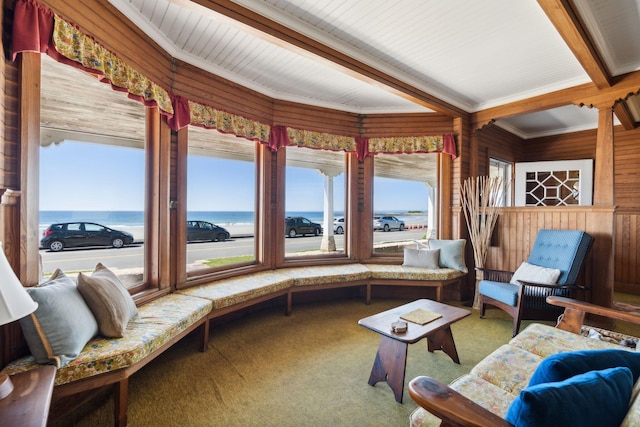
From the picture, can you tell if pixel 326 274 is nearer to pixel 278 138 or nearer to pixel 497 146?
pixel 278 138

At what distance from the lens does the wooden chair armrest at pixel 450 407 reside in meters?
0.95

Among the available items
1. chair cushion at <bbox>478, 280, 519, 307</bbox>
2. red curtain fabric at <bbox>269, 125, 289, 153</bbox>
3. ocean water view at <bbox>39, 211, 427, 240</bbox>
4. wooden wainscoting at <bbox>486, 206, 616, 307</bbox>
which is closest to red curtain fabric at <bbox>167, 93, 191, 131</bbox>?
ocean water view at <bbox>39, 211, 427, 240</bbox>

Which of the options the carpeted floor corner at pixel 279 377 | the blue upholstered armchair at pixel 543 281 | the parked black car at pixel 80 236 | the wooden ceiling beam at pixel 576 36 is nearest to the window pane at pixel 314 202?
the carpeted floor corner at pixel 279 377

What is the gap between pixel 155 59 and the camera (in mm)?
2627

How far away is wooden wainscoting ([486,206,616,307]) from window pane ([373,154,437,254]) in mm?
954

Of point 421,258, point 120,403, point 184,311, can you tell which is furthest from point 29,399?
point 421,258

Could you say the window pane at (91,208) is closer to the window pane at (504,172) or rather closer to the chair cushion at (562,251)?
the chair cushion at (562,251)

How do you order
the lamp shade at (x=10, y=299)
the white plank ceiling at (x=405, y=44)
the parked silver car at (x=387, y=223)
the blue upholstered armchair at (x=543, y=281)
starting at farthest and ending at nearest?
the parked silver car at (x=387, y=223) < the blue upholstered armchair at (x=543, y=281) < the white plank ceiling at (x=405, y=44) < the lamp shade at (x=10, y=299)

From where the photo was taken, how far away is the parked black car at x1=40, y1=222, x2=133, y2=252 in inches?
84.5

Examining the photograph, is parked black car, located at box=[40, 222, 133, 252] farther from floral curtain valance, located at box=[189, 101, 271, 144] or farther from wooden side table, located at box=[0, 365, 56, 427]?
floral curtain valance, located at box=[189, 101, 271, 144]

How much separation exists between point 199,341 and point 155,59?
248 cm

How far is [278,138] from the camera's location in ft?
12.5

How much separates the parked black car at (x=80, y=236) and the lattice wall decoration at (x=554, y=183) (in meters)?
5.81

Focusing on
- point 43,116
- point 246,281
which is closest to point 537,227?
point 246,281
